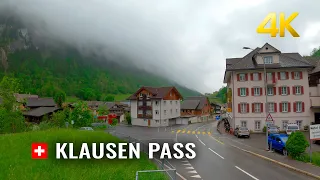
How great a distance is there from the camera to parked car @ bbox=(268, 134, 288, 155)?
21.8 meters

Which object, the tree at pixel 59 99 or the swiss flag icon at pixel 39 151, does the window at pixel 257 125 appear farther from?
the tree at pixel 59 99

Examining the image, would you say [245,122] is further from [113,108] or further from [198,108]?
[113,108]

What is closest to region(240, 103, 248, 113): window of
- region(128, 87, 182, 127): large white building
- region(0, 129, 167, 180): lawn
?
region(128, 87, 182, 127): large white building

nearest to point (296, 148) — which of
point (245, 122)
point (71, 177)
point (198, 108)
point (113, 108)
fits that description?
point (71, 177)

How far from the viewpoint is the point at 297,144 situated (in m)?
18.8

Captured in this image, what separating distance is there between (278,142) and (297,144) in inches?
164

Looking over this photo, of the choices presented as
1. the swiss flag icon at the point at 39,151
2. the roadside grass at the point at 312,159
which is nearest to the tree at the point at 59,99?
the swiss flag icon at the point at 39,151

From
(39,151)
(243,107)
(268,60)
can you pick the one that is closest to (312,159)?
(39,151)

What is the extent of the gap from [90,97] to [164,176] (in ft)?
554

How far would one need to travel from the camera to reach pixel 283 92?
42281 mm

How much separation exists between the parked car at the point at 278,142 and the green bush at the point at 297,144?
192 centimetres

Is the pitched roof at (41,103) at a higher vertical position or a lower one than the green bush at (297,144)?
higher

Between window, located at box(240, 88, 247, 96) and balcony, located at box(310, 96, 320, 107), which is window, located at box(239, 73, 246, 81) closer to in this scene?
window, located at box(240, 88, 247, 96)

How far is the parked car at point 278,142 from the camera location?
2184cm
